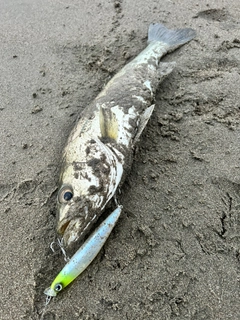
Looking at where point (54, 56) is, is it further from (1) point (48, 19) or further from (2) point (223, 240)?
(2) point (223, 240)

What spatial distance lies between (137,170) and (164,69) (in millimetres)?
1561

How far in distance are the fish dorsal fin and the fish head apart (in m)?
0.14

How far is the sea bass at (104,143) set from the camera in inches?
107

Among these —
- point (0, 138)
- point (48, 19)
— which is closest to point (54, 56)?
point (48, 19)

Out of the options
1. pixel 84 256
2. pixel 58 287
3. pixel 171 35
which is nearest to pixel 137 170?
pixel 84 256

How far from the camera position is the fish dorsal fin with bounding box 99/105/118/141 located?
328 centimetres

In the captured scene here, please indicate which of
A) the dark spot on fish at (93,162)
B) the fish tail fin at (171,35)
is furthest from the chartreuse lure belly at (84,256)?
the fish tail fin at (171,35)

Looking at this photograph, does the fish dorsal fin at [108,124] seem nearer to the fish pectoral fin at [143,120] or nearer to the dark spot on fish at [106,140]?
the dark spot on fish at [106,140]

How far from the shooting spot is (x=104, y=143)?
10.6ft

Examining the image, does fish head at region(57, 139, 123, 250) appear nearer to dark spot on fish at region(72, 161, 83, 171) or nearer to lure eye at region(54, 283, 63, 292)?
dark spot on fish at region(72, 161, 83, 171)

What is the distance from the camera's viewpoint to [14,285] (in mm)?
2504

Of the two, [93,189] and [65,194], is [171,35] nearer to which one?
[93,189]

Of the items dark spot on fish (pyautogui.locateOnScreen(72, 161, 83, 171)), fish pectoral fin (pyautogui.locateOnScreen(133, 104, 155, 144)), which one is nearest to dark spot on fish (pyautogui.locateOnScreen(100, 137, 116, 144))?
fish pectoral fin (pyautogui.locateOnScreen(133, 104, 155, 144))

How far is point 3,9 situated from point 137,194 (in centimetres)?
437
